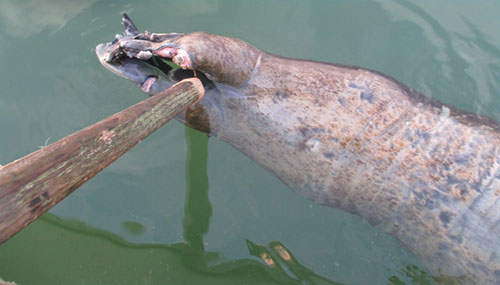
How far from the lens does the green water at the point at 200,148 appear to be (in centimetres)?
389

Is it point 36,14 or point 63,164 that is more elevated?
point 63,164

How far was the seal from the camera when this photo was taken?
9.18ft

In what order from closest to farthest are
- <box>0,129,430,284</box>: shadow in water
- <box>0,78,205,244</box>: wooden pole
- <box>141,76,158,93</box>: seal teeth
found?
<box>0,78,205,244</box>: wooden pole, <box>141,76,158,93</box>: seal teeth, <box>0,129,430,284</box>: shadow in water

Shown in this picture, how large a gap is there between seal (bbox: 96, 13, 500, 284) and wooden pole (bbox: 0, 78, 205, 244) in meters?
0.79

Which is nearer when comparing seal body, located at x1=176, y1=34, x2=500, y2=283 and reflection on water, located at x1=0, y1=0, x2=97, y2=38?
seal body, located at x1=176, y1=34, x2=500, y2=283

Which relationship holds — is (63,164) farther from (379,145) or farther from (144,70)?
(379,145)

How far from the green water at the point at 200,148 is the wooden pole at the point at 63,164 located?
2.24m

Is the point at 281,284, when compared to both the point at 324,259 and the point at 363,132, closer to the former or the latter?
the point at 324,259

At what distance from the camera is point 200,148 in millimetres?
4469

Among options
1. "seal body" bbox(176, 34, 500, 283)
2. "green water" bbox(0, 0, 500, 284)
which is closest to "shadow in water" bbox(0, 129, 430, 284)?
"green water" bbox(0, 0, 500, 284)

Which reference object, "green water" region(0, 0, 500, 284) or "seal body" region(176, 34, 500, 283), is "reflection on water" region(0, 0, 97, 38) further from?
"seal body" region(176, 34, 500, 283)

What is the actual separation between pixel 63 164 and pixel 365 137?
204cm

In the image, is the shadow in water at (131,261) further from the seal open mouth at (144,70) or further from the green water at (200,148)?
the seal open mouth at (144,70)

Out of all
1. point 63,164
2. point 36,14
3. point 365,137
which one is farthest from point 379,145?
point 36,14
